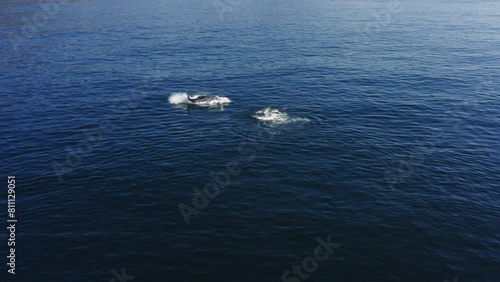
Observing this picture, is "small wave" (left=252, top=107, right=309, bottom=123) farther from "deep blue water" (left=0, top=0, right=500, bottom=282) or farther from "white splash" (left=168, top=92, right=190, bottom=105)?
"white splash" (left=168, top=92, right=190, bottom=105)

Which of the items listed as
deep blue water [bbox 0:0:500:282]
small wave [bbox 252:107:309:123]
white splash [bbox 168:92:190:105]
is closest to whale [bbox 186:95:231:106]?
white splash [bbox 168:92:190:105]

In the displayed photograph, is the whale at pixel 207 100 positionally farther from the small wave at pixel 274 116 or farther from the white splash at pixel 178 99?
the small wave at pixel 274 116

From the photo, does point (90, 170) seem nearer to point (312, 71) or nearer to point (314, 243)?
point (314, 243)

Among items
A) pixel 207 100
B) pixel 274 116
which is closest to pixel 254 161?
pixel 274 116

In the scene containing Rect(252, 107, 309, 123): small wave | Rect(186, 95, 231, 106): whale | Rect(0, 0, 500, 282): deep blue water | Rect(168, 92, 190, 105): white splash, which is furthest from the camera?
Rect(168, 92, 190, 105): white splash

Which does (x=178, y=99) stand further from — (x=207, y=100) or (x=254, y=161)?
(x=254, y=161)

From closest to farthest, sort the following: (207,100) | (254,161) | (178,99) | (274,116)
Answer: (254,161), (274,116), (207,100), (178,99)
